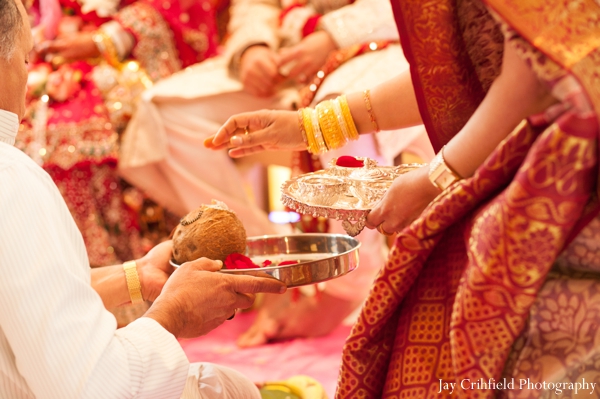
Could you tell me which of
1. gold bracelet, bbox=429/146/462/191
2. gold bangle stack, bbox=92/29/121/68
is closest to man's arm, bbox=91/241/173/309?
gold bracelet, bbox=429/146/462/191

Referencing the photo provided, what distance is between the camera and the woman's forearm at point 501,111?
762mm

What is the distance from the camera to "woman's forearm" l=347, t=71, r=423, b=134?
3.90 feet

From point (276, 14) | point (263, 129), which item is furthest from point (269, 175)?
point (263, 129)

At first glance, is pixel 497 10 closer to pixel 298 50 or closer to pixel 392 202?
pixel 392 202

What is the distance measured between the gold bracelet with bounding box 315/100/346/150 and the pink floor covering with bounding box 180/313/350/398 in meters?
0.73

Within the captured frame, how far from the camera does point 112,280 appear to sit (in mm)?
1226

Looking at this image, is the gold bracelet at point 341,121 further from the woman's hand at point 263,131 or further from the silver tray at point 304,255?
the silver tray at point 304,255

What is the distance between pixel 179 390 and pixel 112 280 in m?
0.43

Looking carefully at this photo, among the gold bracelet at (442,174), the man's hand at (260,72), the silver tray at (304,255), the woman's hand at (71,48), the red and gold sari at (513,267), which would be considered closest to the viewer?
the red and gold sari at (513,267)

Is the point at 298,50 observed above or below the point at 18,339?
above

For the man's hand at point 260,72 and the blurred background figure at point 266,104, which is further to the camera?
the man's hand at point 260,72

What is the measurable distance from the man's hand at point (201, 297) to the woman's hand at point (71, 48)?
1588mm

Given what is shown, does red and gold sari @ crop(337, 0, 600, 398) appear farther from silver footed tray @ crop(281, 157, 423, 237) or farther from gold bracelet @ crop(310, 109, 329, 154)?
gold bracelet @ crop(310, 109, 329, 154)

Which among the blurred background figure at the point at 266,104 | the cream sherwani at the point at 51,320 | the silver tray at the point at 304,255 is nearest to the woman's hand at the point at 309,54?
the blurred background figure at the point at 266,104
